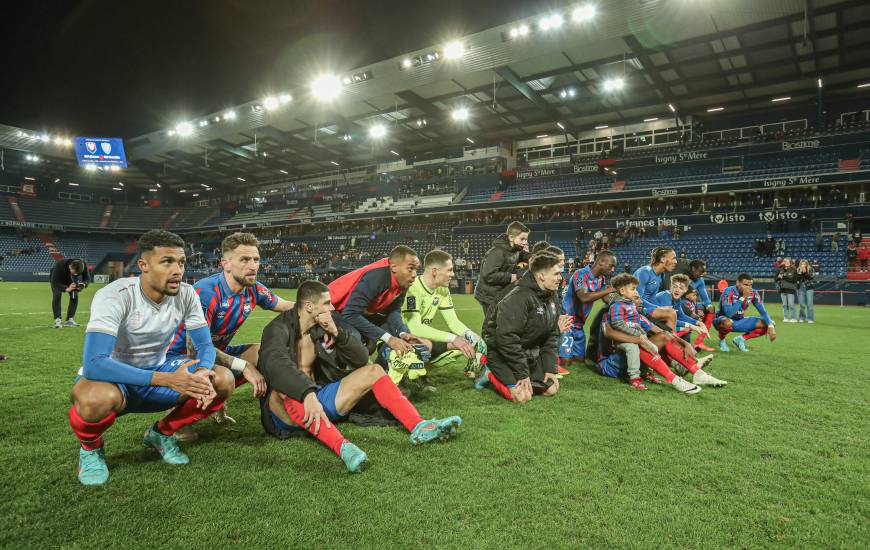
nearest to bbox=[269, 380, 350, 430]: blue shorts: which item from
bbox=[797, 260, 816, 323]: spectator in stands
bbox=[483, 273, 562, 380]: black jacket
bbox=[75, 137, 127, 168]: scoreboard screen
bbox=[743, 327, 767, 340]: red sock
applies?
bbox=[483, 273, 562, 380]: black jacket

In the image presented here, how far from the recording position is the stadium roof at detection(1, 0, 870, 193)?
17.7m

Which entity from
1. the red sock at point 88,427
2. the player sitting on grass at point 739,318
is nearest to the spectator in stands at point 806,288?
the player sitting on grass at point 739,318

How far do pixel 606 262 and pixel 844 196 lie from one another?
2423cm

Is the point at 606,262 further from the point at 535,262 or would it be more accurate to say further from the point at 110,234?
the point at 110,234

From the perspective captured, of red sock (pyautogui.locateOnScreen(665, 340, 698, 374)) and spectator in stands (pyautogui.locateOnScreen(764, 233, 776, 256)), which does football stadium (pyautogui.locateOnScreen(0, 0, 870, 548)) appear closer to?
red sock (pyautogui.locateOnScreen(665, 340, 698, 374))

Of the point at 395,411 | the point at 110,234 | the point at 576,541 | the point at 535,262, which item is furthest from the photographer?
the point at 110,234

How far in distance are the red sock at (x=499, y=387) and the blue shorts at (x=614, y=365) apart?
1659 millimetres

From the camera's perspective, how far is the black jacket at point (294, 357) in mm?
2895

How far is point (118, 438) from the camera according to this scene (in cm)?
333

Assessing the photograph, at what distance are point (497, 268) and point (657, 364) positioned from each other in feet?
7.65

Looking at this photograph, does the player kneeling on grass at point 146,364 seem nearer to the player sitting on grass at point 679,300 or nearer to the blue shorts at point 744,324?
the player sitting on grass at point 679,300

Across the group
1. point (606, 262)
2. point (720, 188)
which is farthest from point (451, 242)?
point (606, 262)

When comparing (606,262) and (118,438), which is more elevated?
(606,262)

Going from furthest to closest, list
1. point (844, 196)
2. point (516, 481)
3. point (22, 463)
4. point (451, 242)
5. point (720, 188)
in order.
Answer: point (451, 242)
point (720, 188)
point (844, 196)
point (22, 463)
point (516, 481)
